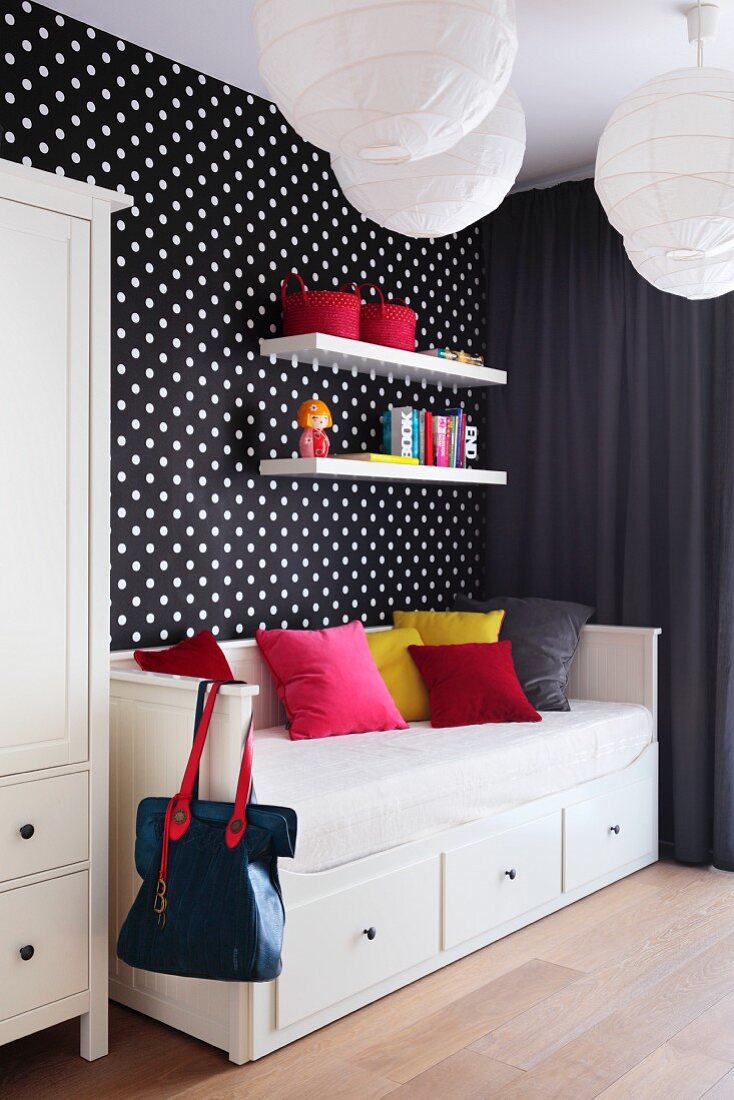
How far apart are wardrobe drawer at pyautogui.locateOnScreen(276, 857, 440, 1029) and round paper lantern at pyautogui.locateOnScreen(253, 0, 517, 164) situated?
1673 mm

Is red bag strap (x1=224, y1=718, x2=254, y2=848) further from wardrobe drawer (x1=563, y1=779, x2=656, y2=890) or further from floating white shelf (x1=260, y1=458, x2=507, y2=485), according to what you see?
wardrobe drawer (x1=563, y1=779, x2=656, y2=890)

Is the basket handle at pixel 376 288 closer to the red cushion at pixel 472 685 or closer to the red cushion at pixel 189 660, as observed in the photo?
the red cushion at pixel 472 685

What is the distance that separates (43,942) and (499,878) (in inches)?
51.8

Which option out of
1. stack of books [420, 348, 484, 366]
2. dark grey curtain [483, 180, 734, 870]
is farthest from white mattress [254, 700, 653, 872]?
stack of books [420, 348, 484, 366]

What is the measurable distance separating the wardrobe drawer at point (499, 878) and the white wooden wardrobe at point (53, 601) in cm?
95

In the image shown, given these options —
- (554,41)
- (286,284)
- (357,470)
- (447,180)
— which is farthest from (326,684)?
(554,41)

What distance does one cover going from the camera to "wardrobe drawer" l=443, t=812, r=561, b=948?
2.83 m

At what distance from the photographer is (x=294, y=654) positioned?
129 inches

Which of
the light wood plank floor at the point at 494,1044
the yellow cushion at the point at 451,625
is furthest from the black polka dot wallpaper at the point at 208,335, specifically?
the light wood plank floor at the point at 494,1044

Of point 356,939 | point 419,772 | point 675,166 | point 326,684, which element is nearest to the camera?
point 675,166

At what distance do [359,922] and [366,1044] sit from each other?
27 cm

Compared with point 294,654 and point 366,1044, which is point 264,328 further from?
point 366,1044

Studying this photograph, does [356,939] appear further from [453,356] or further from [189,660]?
[453,356]

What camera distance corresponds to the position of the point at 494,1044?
2391mm
